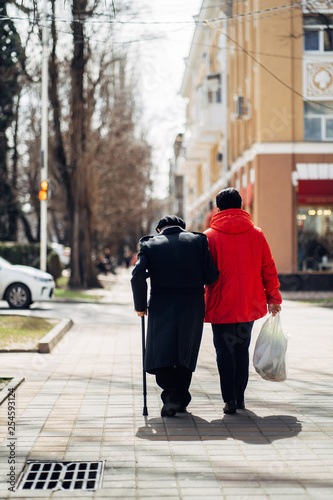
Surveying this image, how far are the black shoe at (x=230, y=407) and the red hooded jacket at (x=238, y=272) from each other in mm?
665

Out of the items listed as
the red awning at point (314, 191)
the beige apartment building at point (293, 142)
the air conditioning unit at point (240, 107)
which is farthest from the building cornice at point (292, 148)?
the air conditioning unit at point (240, 107)

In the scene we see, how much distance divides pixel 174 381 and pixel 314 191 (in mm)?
20607

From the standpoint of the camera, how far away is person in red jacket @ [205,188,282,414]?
6.26m

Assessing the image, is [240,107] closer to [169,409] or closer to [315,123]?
[315,123]

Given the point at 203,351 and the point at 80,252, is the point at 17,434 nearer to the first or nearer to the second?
the point at 203,351

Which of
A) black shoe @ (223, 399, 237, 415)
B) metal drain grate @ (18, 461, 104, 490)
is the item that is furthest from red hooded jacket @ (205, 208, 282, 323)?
metal drain grate @ (18, 461, 104, 490)

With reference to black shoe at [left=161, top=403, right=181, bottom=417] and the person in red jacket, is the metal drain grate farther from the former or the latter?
the person in red jacket

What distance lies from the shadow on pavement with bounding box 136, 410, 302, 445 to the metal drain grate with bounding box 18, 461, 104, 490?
0.82 m

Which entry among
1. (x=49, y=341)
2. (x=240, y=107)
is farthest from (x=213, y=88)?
(x=49, y=341)

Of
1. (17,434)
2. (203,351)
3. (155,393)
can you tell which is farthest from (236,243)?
(203,351)

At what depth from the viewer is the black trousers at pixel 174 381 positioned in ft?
20.4

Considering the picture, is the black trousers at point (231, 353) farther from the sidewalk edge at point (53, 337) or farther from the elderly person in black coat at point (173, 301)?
the sidewalk edge at point (53, 337)

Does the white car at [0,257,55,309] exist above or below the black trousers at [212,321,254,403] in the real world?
below

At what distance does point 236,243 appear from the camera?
639cm
